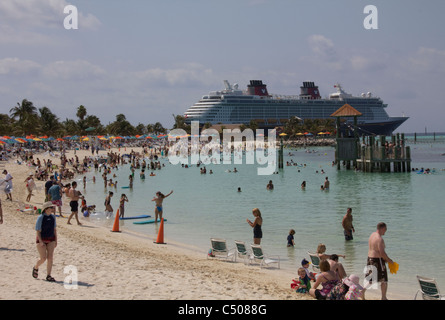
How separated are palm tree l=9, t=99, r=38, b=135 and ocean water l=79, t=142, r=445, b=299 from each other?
38.6 m

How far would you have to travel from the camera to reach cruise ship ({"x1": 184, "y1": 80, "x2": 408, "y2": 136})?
118500 mm

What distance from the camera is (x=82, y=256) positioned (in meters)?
9.38

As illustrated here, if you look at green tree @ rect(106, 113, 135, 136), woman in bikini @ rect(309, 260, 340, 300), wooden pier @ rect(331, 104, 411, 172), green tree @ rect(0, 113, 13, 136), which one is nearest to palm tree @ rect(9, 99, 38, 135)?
green tree @ rect(0, 113, 13, 136)

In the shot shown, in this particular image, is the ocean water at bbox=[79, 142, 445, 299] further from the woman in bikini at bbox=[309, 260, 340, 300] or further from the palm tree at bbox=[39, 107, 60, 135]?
the palm tree at bbox=[39, 107, 60, 135]

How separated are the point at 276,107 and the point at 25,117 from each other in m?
68.1

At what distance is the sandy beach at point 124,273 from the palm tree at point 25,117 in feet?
205

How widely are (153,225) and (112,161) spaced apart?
37112mm

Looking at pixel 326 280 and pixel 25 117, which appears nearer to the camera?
pixel 326 280

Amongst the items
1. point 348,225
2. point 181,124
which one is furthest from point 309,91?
point 348,225

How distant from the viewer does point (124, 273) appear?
8109 mm

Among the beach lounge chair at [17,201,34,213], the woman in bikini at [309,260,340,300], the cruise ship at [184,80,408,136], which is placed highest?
the cruise ship at [184,80,408,136]

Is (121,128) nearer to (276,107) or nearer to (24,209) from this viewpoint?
(276,107)
